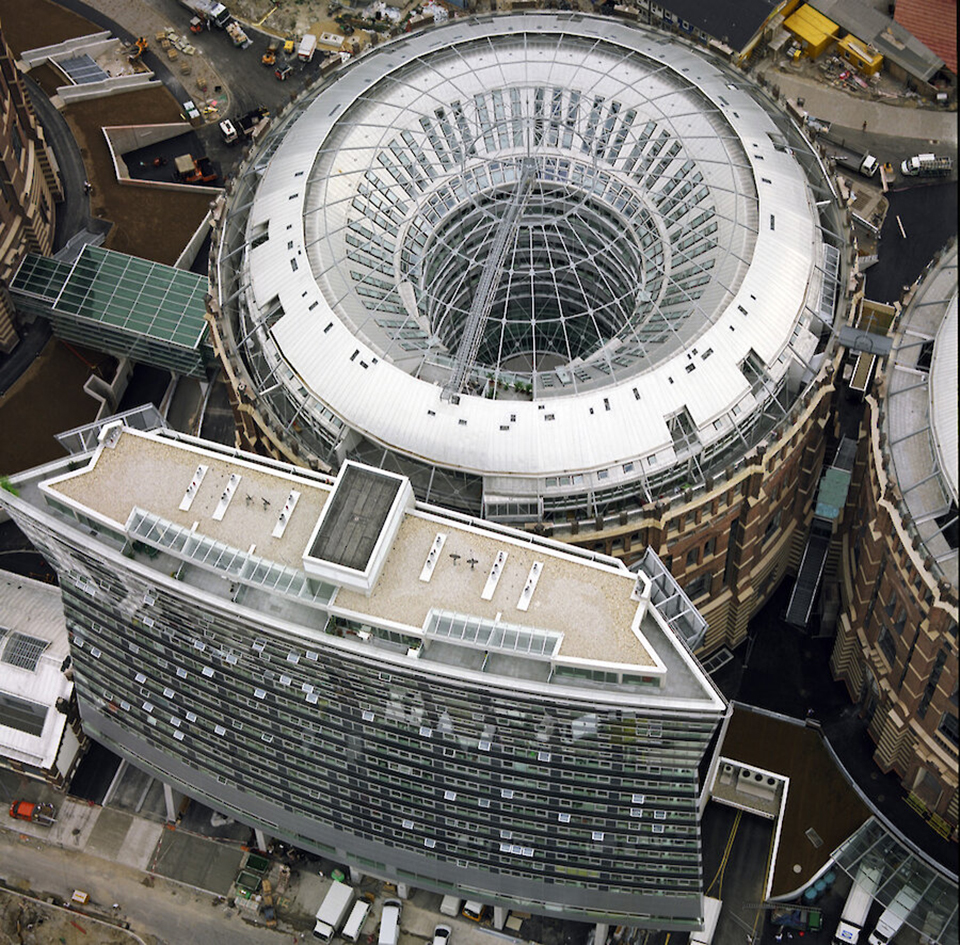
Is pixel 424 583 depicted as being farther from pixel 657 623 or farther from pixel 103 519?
pixel 103 519

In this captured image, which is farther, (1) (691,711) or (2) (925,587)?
(2) (925,587)

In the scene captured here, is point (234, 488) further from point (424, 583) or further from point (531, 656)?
point (531, 656)

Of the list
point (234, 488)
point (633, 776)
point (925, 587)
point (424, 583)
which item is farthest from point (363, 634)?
point (925, 587)

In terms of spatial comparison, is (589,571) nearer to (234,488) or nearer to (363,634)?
(363,634)

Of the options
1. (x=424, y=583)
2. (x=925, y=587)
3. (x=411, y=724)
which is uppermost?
(x=925, y=587)

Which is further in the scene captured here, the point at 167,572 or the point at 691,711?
the point at 167,572

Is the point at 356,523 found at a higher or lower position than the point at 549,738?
higher

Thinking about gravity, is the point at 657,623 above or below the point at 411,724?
above

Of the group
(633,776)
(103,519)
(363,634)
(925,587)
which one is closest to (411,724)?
(363,634)
